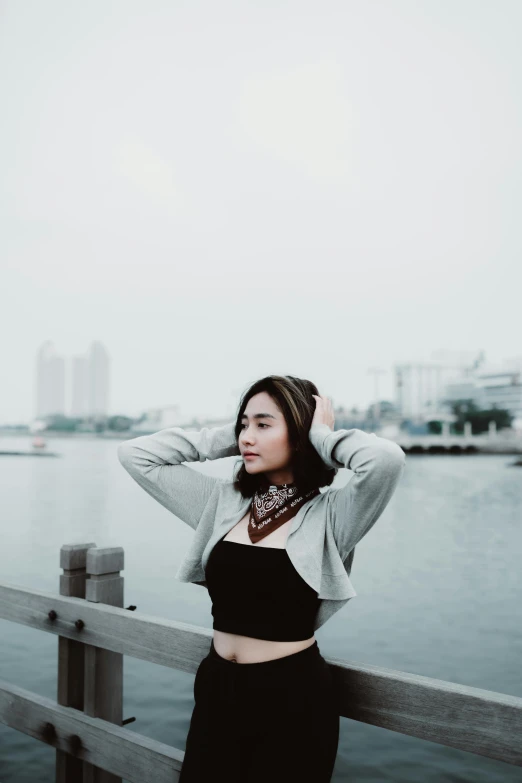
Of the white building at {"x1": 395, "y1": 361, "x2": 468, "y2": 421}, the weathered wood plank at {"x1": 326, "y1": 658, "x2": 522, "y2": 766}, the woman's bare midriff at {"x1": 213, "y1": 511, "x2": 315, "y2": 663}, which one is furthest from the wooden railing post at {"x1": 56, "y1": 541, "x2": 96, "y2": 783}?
the white building at {"x1": 395, "y1": 361, "x2": 468, "y2": 421}

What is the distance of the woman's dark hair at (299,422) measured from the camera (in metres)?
1.76

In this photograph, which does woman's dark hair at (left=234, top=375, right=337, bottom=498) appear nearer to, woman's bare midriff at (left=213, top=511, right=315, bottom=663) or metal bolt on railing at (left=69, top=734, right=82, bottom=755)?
woman's bare midriff at (left=213, top=511, right=315, bottom=663)

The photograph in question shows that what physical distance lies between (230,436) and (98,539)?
24347 mm

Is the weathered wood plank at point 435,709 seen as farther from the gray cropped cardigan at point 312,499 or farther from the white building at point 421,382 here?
the white building at point 421,382

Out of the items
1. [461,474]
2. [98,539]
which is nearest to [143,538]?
[98,539]

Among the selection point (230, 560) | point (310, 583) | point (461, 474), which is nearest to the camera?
point (310, 583)

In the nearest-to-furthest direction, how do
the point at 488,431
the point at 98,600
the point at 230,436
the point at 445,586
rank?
the point at 230,436
the point at 98,600
the point at 445,586
the point at 488,431

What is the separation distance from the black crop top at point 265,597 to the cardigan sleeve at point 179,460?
0.31 m

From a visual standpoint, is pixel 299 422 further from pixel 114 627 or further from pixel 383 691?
pixel 114 627

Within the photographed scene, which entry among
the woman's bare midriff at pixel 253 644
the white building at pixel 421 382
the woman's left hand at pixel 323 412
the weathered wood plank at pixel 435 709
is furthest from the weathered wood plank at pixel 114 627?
the white building at pixel 421 382

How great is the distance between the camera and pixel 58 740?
2.32 metres

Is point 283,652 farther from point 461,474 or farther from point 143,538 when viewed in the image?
point 461,474

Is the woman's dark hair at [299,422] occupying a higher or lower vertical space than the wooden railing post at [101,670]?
higher

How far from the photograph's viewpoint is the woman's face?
5.77 ft
